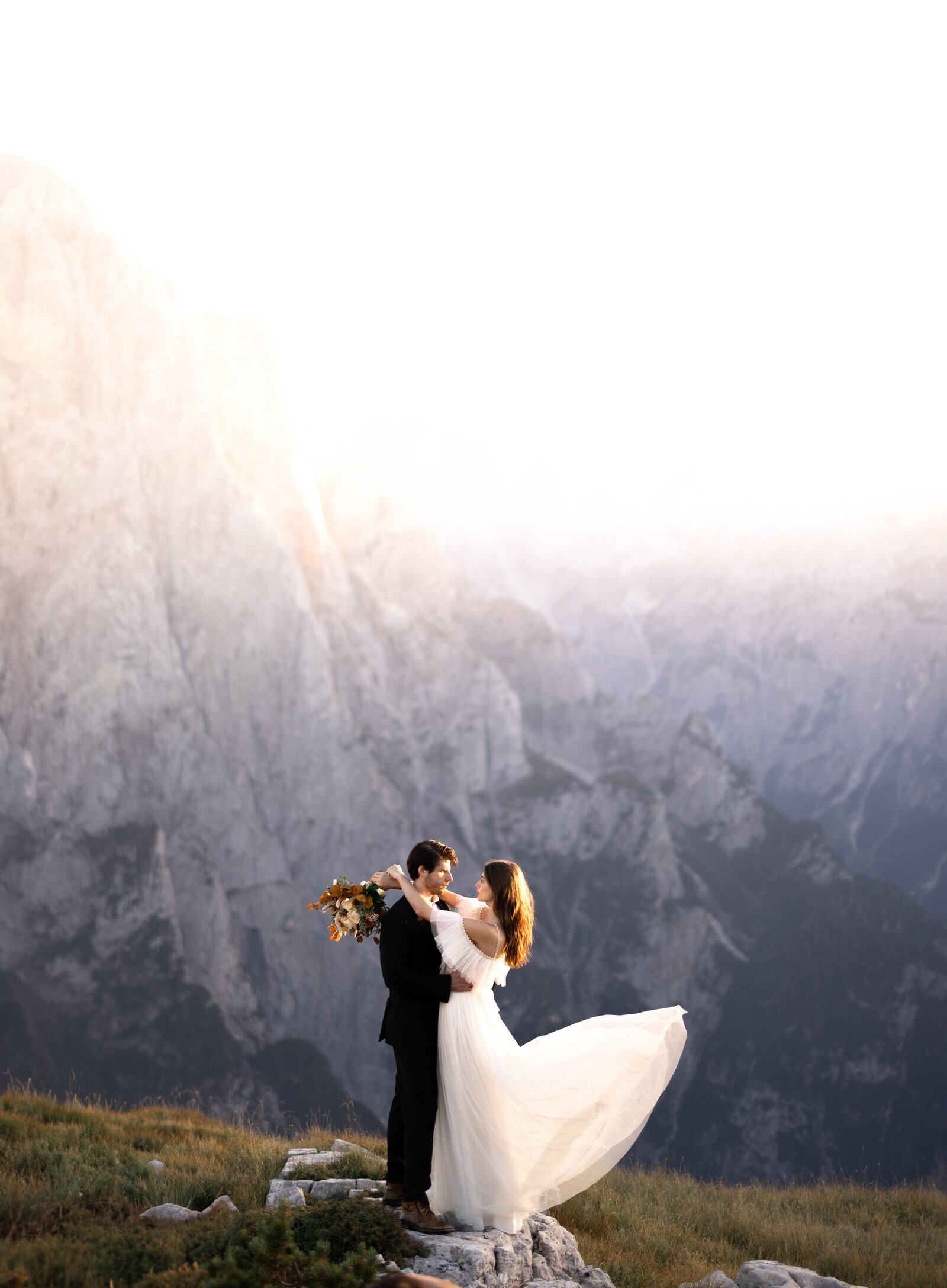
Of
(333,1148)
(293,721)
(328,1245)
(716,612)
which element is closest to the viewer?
(328,1245)

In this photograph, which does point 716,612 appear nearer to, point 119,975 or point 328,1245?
point 119,975

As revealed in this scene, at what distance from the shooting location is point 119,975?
169 feet

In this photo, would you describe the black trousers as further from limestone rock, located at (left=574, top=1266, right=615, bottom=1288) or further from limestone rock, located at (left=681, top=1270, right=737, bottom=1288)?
limestone rock, located at (left=681, top=1270, right=737, bottom=1288)

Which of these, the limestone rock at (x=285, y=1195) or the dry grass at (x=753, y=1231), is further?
the dry grass at (x=753, y=1231)

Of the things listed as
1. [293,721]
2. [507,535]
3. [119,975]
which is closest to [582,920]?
[293,721]

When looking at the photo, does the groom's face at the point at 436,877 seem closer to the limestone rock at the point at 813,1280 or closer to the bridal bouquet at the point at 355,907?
the bridal bouquet at the point at 355,907

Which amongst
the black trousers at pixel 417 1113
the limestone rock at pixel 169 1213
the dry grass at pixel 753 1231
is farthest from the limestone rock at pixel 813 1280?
the limestone rock at pixel 169 1213

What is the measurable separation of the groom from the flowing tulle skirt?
14 centimetres

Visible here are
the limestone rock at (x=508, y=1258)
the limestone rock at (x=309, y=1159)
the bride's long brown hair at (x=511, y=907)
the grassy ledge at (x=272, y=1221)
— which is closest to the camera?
the grassy ledge at (x=272, y=1221)

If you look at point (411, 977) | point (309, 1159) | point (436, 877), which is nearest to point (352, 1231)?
point (411, 977)

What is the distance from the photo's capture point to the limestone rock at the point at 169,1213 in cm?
782

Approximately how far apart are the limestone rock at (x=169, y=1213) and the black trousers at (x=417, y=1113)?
6.15 feet

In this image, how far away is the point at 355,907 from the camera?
8.09 m

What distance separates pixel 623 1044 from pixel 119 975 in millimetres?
50959
